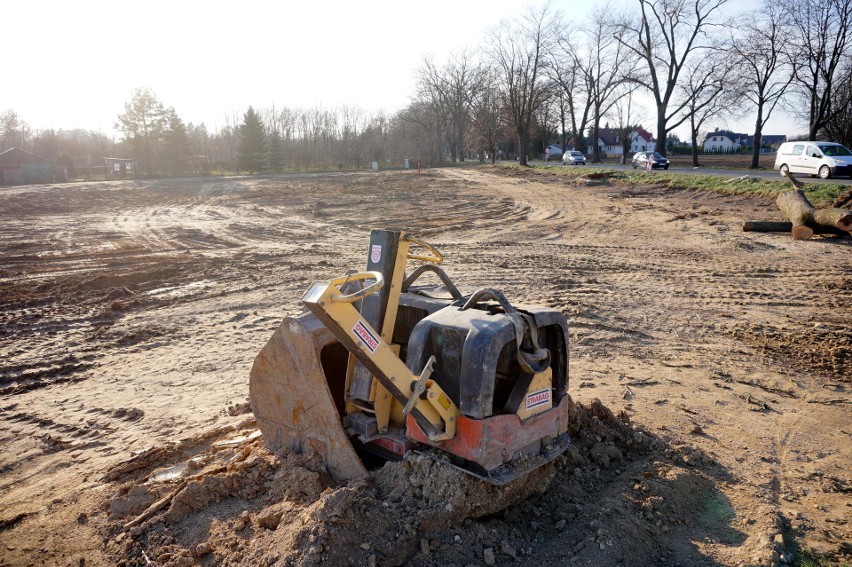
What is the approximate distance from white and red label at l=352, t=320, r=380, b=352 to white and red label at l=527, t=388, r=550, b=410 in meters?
1.02

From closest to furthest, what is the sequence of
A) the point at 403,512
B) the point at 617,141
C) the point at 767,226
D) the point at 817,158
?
the point at 403,512
the point at 767,226
the point at 817,158
the point at 617,141

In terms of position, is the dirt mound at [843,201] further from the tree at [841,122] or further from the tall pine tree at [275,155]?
the tall pine tree at [275,155]

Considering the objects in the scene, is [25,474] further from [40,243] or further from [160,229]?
[160,229]

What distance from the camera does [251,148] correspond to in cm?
5512

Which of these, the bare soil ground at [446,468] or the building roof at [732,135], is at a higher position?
the building roof at [732,135]

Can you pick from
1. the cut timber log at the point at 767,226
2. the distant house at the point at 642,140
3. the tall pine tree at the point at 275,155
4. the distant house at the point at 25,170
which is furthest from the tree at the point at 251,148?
the distant house at the point at 642,140

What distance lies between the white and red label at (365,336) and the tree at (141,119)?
57.3 m

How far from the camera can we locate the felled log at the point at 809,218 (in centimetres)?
1280

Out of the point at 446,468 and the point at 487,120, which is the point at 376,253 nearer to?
the point at 446,468

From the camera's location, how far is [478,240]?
15.7m

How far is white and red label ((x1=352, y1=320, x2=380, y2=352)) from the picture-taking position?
3.15 metres

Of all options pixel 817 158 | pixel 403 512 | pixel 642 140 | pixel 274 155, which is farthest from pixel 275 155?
pixel 642 140

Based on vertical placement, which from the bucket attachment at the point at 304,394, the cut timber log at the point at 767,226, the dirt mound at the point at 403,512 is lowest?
the dirt mound at the point at 403,512

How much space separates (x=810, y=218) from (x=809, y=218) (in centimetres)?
2
